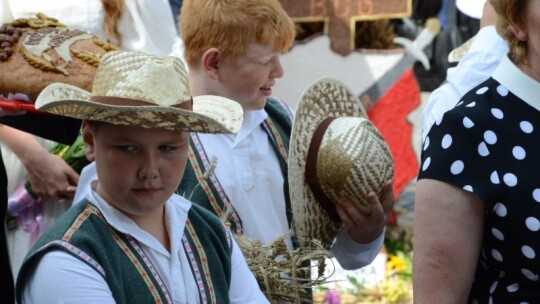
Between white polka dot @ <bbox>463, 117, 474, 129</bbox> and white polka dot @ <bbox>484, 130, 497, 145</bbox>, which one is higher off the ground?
white polka dot @ <bbox>463, 117, 474, 129</bbox>

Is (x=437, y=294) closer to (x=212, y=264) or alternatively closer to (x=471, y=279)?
(x=471, y=279)

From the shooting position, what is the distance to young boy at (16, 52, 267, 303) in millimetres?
2348

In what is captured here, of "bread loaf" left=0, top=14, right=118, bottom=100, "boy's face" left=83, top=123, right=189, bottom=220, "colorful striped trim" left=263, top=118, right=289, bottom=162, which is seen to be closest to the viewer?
"boy's face" left=83, top=123, right=189, bottom=220

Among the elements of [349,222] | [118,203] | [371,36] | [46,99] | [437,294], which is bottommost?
[371,36]

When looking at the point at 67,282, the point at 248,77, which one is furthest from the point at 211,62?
the point at 67,282

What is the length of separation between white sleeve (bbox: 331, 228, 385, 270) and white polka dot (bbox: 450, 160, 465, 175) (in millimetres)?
1045

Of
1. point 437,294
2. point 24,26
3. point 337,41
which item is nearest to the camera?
point 437,294

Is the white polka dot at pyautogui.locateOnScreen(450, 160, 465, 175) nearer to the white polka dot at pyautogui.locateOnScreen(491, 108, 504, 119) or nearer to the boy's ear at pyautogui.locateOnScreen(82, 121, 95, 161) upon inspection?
the white polka dot at pyautogui.locateOnScreen(491, 108, 504, 119)

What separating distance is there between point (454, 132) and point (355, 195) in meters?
0.87

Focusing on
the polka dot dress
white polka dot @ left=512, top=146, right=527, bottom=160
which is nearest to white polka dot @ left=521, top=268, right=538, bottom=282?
the polka dot dress

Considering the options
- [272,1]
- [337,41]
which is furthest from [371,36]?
[272,1]

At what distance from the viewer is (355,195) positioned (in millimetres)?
3402

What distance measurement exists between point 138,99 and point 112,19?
6.44ft

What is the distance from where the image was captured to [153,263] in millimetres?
2498
